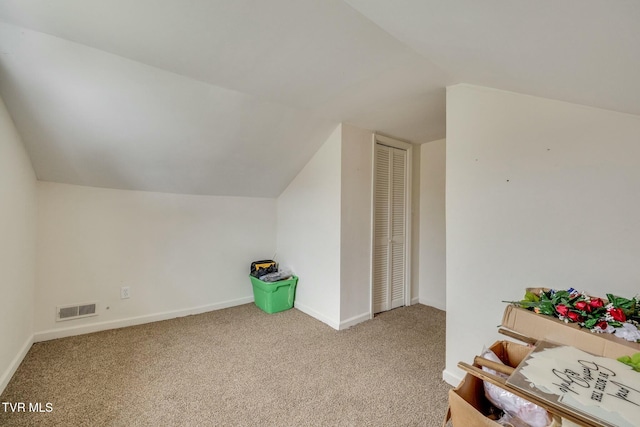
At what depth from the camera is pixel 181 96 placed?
1903 millimetres

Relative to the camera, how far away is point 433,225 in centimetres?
342

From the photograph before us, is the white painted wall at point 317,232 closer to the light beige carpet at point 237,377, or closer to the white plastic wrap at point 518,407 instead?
the light beige carpet at point 237,377

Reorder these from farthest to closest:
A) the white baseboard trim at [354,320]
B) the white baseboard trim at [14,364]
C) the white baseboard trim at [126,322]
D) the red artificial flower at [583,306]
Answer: the white baseboard trim at [354,320], the white baseboard trim at [126,322], the white baseboard trim at [14,364], the red artificial flower at [583,306]

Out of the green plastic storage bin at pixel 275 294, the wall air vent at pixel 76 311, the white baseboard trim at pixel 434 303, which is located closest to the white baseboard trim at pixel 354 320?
the green plastic storage bin at pixel 275 294

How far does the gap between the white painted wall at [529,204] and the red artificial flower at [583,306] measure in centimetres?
38

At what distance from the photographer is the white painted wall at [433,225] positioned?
3316 millimetres

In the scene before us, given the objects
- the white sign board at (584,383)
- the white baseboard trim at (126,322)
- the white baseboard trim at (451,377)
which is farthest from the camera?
the white baseboard trim at (126,322)

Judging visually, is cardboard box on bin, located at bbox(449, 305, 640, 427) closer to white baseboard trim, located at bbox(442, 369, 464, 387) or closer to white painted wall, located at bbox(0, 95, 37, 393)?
white baseboard trim, located at bbox(442, 369, 464, 387)

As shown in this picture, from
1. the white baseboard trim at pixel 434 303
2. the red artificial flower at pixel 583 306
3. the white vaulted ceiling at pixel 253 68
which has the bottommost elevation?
the white baseboard trim at pixel 434 303

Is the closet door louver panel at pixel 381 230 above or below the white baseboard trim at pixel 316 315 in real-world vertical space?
above

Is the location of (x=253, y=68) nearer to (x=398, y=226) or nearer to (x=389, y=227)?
(x=389, y=227)

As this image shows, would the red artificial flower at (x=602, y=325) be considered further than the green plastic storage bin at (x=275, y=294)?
No

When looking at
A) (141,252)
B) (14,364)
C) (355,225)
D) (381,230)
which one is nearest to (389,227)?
(381,230)

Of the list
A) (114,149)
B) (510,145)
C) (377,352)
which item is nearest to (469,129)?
(510,145)
